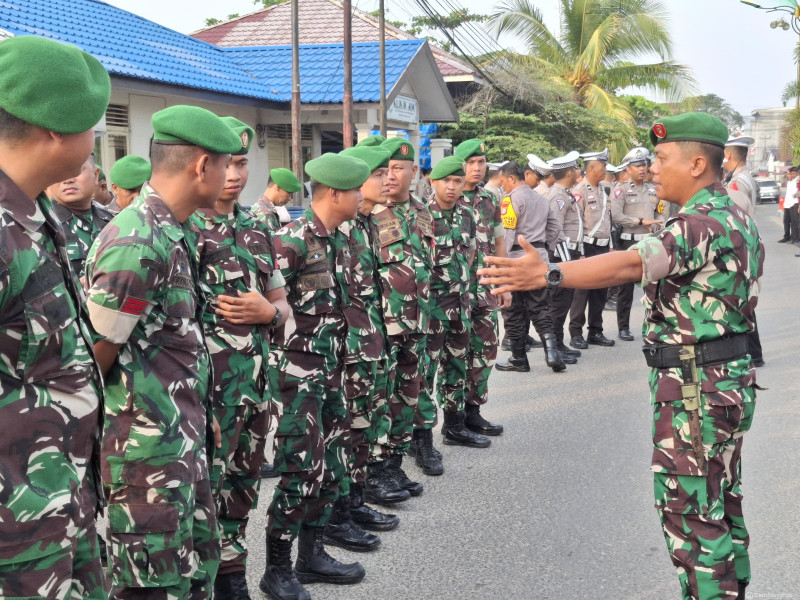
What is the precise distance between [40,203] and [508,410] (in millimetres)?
5563

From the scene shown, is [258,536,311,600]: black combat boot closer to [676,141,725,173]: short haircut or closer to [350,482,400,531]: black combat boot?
[350,482,400,531]: black combat boot

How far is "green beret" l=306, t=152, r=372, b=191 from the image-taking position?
397 cm

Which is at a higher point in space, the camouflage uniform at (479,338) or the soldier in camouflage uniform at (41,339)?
the soldier in camouflage uniform at (41,339)

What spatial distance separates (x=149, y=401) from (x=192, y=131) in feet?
2.87

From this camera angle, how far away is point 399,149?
5348 mm

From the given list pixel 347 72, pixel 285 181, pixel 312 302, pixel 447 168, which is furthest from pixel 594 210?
pixel 312 302

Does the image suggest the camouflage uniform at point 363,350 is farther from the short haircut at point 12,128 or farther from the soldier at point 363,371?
the short haircut at point 12,128

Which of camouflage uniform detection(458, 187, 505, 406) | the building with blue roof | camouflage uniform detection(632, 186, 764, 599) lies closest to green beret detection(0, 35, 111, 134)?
camouflage uniform detection(632, 186, 764, 599)

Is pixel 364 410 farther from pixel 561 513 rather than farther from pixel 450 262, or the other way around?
pixel 450 262

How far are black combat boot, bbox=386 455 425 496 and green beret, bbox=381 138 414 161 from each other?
6.11ft

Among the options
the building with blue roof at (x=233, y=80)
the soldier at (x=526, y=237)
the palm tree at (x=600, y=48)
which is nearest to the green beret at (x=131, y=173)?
→ the soldier at (x=526, y=237)

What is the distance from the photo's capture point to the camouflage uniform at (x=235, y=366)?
3.35 m

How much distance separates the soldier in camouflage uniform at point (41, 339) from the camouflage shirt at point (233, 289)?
4.50 ft

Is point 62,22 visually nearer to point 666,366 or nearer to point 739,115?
point 666,366
